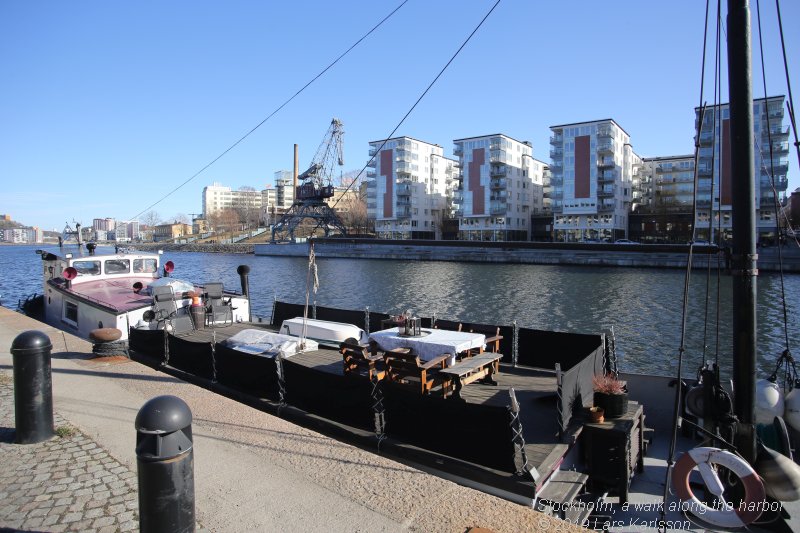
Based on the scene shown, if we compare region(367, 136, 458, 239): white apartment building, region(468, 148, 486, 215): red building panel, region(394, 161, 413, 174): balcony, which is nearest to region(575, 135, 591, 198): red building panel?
region(468, 148, 486, 215): red building panel

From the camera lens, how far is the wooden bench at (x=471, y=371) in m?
8.49

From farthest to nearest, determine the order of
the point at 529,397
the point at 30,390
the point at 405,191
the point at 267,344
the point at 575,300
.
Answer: the point at 405,191, the point at 575,300, the point at 267,344, the point at 529,397, the point at 30,390

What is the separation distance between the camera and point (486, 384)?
9.84 m

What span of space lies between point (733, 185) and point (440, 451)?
495 cm

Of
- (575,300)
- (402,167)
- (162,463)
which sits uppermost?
(402,167)

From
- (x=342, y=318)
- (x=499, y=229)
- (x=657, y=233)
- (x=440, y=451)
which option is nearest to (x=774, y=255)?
(x=657, y=233)

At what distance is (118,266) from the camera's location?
1925 cm

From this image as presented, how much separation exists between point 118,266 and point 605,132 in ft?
271

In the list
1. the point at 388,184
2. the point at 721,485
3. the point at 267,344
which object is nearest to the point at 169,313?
the point at 267,344

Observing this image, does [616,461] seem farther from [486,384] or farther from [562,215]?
[562,215]

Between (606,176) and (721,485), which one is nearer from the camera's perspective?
(721,485)

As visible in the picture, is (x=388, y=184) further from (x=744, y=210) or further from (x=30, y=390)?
(x=30, y=390)

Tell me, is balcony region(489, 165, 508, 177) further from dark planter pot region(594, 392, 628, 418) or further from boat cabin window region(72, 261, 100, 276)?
dark planter pot region(594, 392, 628, 418)

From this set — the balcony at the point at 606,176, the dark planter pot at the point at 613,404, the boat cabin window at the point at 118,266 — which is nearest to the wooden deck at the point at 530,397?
the dark planter pot at the point at 613,404
